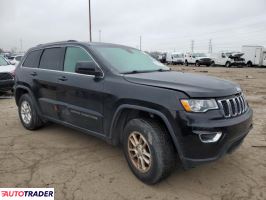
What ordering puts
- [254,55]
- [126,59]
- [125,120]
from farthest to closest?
1. [254,55]
2. [126,59]
3. [125,120]

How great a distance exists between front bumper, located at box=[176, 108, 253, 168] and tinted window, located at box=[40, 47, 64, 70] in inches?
99.3

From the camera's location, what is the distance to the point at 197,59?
1371 inches

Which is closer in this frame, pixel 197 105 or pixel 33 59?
pixel 197 105

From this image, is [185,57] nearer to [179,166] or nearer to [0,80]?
[0,80]

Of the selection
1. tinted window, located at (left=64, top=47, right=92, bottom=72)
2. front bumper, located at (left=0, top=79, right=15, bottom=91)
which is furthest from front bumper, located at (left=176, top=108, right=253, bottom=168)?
front bumper, located at (left=0, top=79, right=15, bottom=91)

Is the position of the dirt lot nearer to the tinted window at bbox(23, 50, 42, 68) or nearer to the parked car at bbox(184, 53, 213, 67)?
the tinted window at bbox(23, 50, 42, 68)

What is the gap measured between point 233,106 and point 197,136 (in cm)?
66

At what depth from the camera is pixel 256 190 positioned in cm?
302

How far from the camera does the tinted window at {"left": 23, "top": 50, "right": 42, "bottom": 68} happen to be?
197 inches

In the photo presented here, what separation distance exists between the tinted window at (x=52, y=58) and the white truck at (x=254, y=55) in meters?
29.5

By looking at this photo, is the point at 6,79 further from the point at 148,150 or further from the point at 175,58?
the point at 175,58

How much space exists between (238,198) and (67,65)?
10.1ft

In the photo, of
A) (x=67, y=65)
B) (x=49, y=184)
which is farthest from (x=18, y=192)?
(x=67, y=65)

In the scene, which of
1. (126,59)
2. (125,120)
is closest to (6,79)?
(126,59)
